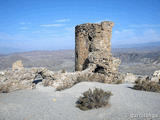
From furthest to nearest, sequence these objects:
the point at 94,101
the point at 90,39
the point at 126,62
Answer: the point at 126,62
the point at 90,39
the point at 94,101

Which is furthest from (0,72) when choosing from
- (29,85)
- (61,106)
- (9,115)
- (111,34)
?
(111,34)

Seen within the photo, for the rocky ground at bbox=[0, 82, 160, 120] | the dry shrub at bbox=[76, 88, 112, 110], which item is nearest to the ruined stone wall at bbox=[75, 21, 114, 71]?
the rocky ground at bbox=[0, 82, 160, 120]

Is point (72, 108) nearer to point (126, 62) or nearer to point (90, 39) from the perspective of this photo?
point (90, 39)

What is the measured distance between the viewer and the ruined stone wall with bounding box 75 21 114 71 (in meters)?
10.6

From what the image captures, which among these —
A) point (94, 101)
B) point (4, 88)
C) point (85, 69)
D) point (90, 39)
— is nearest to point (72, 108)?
point (94, 101)

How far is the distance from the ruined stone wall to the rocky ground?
183 inches

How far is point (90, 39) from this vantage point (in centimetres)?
1108

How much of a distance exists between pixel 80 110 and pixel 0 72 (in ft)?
17.5

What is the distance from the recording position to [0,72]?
25.8 feet

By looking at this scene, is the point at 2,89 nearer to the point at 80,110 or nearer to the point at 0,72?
the point at 0,72

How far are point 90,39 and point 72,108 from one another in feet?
22.1

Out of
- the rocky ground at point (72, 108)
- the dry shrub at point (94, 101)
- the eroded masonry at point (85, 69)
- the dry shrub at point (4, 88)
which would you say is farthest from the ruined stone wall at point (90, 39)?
the dry shrub at point (94, 101)

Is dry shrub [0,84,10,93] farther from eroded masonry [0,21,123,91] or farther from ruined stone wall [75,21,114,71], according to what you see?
ruined stone wall [75,21,114,71]

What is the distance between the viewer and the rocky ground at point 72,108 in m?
4.56
